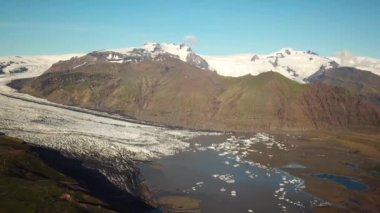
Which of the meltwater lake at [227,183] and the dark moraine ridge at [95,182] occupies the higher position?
the dark moraine ridge at [95,182]

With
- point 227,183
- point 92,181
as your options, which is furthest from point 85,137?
point 227,183

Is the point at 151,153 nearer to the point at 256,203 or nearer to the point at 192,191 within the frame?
the point at 192,191

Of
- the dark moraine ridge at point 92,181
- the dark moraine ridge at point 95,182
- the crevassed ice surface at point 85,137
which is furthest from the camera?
the crevassed ice surface at point 85,137

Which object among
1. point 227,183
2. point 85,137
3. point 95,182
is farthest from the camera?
point 85,137

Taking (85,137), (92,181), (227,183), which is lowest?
(227,183)

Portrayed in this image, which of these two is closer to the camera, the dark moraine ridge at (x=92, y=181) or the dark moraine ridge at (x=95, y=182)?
the dark moraine ridge at (x=92, y=181)

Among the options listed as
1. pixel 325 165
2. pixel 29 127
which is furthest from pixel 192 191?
pixel 325 165

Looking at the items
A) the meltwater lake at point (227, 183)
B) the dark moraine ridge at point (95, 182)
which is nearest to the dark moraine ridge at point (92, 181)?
the dark moraine ridge at point (95, 182)

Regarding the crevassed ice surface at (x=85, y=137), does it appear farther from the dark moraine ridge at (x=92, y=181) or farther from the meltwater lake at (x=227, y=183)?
the dark moraine ridge at (x=92, y=181)

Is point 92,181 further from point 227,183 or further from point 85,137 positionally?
point 85,137
